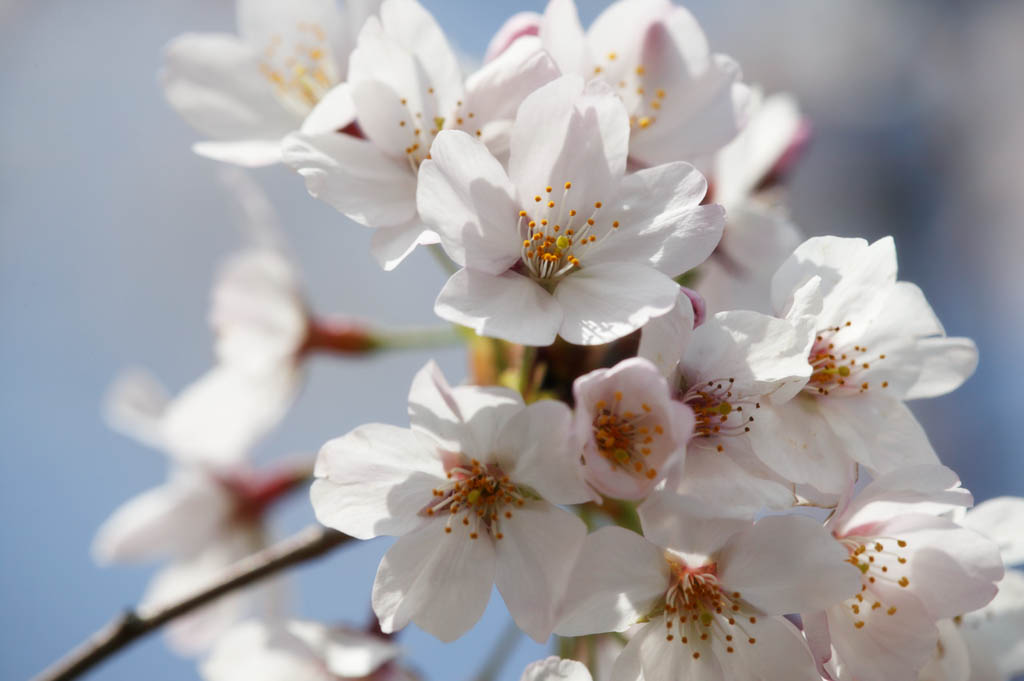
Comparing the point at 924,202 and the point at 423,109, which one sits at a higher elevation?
the point at 423,109

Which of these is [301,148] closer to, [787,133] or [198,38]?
[198,38]

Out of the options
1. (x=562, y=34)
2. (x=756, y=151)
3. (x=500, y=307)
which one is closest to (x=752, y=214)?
(x=756, y=151)

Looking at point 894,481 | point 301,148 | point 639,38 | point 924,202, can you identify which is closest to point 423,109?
point 301,148

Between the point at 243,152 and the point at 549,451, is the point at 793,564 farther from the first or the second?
the point at 243,152

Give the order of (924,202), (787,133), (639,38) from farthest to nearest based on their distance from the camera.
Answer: (924,202) < (787,133) < (639,38)

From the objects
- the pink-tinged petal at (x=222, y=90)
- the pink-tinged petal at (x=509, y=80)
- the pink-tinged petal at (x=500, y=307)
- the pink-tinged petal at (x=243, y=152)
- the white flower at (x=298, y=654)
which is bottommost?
the white flower at (x=298, y=654)

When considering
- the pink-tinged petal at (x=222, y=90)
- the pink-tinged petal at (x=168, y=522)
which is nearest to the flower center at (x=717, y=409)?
the pink-tinged petal at (x=222, y=90)

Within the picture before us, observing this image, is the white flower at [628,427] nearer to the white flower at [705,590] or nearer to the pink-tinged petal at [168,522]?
the white flower at [705,590]

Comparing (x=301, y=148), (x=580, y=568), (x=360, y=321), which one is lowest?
(x=360, y=321)
